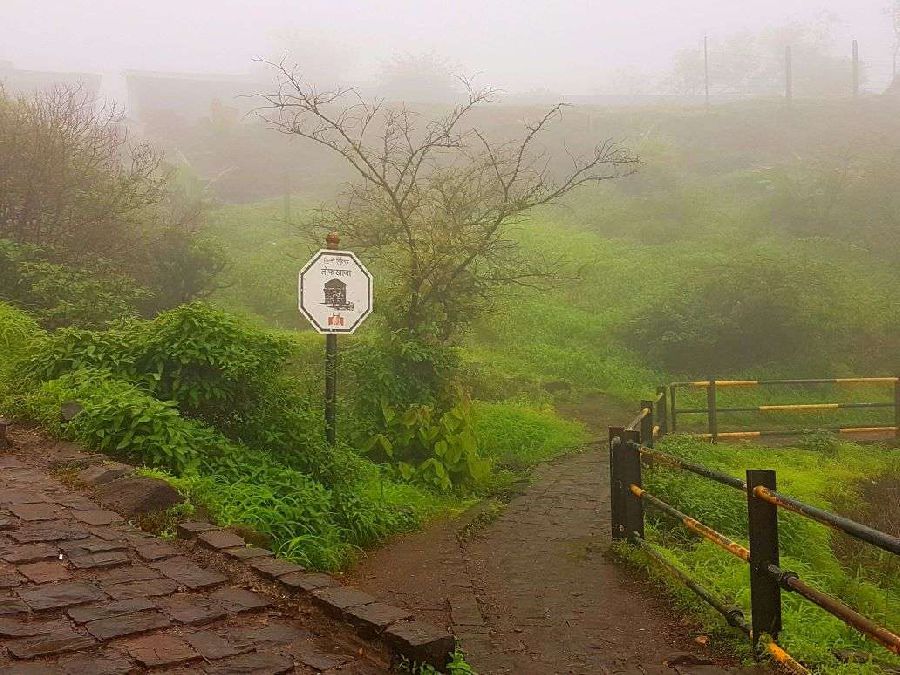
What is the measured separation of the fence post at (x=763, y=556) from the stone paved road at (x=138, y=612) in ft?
6.37

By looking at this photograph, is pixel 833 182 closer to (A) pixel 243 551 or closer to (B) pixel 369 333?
(B) pixel 369 333

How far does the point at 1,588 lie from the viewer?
143 inches

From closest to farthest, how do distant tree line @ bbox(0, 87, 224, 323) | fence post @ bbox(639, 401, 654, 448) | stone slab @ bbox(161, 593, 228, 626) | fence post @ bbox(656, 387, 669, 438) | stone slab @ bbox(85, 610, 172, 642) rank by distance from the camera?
stone slab @ bbox(85, 610, 172, 642), stone slab @ bbox(161, 593, 228, 626), fence post @ bbox(639, 401, 654, 448), fence post @ bbox(656, 387, 669, 438), distant tree line @ bbox(0, 87, 224, 323)

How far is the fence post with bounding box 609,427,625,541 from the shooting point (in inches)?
237

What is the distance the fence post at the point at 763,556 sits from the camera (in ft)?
12.2

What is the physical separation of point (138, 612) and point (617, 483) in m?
3.90

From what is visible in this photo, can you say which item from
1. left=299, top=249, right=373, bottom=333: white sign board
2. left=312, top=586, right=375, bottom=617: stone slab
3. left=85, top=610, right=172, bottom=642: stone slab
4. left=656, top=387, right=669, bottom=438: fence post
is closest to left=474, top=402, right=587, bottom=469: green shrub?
left=656, top=387, right=669, bottom=438: fence post

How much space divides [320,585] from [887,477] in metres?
8.59

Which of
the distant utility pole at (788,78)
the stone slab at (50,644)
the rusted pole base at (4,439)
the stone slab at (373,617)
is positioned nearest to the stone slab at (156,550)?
the stone slab at (50,644)

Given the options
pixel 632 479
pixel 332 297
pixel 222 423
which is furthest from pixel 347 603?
pixel 332 297

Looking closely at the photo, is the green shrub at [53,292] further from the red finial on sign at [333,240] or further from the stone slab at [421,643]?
the stone slab at [421,643]

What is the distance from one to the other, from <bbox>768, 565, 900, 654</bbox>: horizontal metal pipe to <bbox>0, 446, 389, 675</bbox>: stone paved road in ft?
6.33

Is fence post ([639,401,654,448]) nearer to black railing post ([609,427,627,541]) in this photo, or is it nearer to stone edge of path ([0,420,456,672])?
black railing post ([609,427,627,541])

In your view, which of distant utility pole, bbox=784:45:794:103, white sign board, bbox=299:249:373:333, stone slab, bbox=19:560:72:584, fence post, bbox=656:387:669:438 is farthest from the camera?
distant utility pole, bbox=784:45:794:103
